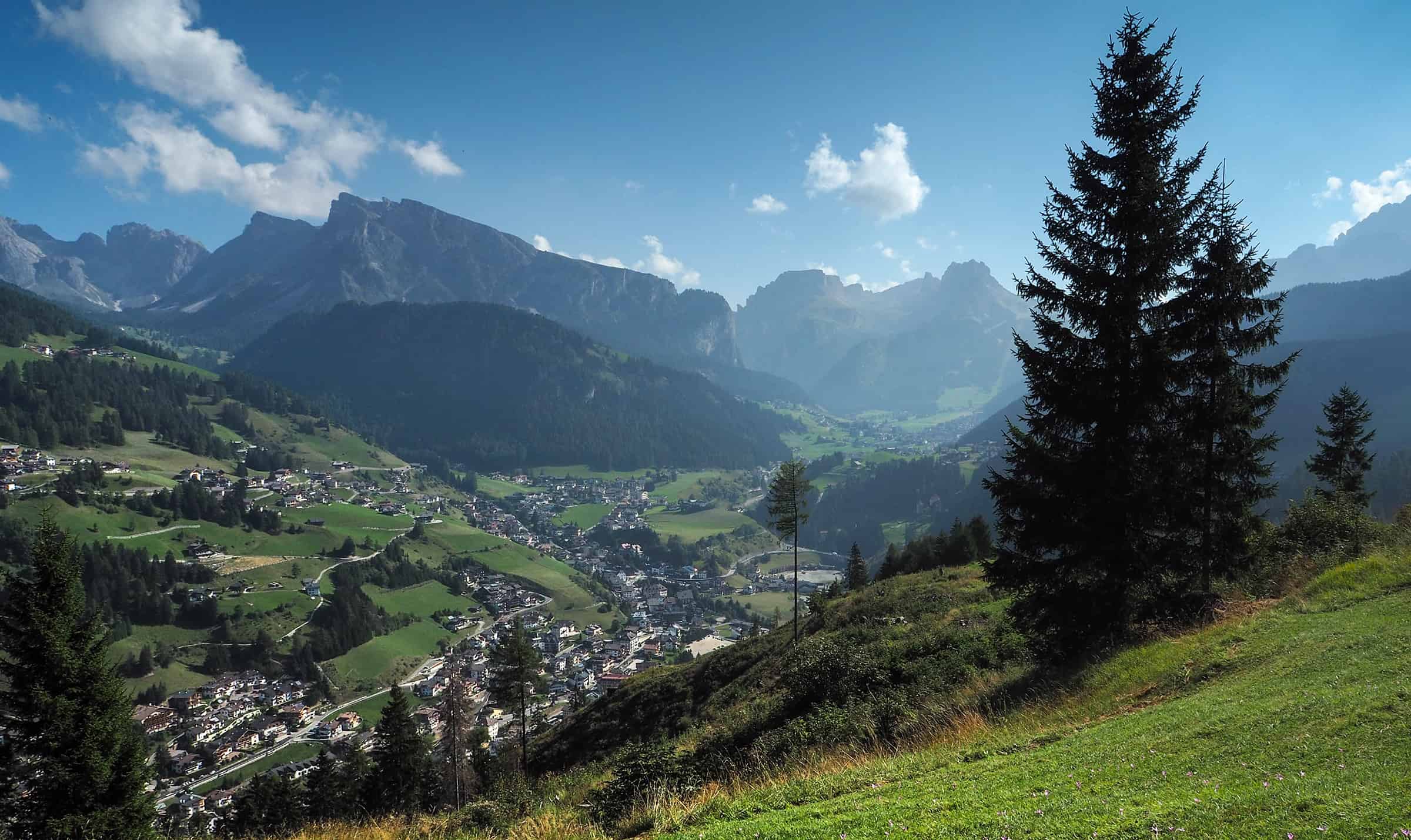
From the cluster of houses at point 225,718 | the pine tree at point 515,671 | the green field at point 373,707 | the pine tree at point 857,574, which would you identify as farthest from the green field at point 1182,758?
the green field at point 373,707

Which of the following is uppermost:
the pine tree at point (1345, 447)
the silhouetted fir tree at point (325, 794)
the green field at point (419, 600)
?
the pine tree at point (1345, 447)

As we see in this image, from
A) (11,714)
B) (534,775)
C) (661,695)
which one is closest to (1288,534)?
(661,695)

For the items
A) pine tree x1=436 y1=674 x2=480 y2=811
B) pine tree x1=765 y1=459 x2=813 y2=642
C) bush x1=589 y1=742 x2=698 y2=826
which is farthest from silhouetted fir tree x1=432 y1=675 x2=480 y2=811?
bush x1=589 y1=742 x2=698 y2=826

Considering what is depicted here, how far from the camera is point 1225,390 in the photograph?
1906cm

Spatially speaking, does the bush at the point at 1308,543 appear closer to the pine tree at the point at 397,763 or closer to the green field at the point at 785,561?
the pine tree at the point at 397,763

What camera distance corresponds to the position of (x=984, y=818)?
6676 mm

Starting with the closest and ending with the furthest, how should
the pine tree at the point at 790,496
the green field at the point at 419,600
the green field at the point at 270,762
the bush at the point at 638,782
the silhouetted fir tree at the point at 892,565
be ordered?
1. the bush at the point at 638,782
2. the pine tree at the point at 790,496
3. the silhouetted fir tree at the point at 892,565
4. the green field at the point at 270,762
5. the green field at the point at 419,600

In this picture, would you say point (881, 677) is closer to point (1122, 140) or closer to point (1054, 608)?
point (1054, 608)

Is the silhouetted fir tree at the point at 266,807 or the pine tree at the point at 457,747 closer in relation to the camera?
the pine tree at the point at 457,747

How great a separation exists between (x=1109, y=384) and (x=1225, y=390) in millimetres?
7573

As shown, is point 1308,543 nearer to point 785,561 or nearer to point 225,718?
point 225,718

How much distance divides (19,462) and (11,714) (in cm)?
17570

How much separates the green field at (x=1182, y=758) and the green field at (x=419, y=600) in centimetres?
13054

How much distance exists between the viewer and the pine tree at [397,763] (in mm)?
40219
